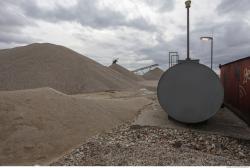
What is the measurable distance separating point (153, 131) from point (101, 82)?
23.8m

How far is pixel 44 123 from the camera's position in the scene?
7945 mm

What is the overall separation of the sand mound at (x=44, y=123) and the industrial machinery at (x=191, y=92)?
2236 millimetres

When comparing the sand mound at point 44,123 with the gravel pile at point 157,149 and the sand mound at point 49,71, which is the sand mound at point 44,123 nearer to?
the gravel pile at point 157,149

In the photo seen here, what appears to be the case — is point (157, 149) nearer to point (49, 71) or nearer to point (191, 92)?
point (191, 92)

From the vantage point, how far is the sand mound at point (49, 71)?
2816 cm

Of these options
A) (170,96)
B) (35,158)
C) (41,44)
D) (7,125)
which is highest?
(41,44)

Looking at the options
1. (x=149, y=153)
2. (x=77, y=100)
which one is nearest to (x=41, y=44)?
(x=77, y=100)

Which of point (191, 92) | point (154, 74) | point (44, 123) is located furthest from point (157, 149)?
point (154, 74)

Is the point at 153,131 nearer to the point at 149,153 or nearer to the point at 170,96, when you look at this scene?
the point at 170,96

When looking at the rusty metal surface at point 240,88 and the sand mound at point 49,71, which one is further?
the sand mound at point 49,71

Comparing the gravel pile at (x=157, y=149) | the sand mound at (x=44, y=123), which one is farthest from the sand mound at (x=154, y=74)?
the gravel pile at (x=157, y=149)

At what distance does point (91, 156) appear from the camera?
6133 millimetres

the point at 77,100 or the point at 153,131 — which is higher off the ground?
the point at 77,100

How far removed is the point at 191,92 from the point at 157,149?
295 centimetres
